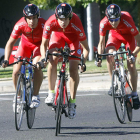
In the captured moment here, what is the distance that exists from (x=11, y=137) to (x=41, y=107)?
2978mm

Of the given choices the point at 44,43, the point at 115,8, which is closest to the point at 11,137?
the point at 44,43

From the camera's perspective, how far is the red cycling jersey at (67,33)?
21.1 ft

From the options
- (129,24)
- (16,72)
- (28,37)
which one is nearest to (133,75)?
(129,24)

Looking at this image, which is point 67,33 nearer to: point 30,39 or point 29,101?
point 30,39

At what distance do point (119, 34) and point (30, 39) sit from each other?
1.80m

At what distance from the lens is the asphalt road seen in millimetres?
5969

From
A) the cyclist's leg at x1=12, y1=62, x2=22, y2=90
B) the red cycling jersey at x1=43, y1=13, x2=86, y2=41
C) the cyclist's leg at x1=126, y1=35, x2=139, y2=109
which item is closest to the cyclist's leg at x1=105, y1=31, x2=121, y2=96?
the cyclist's leg at x1=126, y1=35, x2=139, y2=109

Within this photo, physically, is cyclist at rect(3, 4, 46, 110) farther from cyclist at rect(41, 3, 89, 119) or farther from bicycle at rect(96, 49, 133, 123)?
bicycle at rect(96, 49, 133, 123)

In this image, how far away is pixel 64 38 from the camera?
6816 mm

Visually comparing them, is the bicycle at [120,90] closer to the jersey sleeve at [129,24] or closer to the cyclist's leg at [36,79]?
the jersey sleeve at [129,24]

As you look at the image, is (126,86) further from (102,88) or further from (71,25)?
(102,88)

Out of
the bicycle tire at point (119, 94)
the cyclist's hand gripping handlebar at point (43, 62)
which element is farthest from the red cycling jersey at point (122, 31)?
the cyclist's hand gripping handlebar at point (43, 62)

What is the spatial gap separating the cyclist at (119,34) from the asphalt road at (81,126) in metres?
0.62

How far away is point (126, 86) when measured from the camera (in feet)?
23.4
